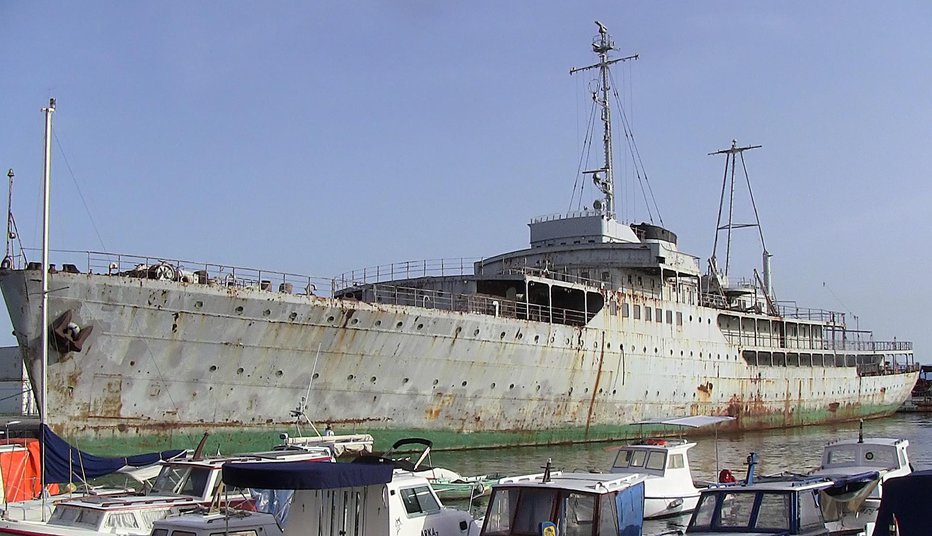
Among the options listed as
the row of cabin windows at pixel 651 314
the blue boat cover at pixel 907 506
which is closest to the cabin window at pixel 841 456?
the blue boat cover at pixel 907 506

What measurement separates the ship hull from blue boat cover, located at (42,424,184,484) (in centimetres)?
417

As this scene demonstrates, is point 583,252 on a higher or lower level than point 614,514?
higher

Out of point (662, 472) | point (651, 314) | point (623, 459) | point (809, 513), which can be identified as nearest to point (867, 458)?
point (662, 472)

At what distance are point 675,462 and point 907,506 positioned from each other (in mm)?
10394

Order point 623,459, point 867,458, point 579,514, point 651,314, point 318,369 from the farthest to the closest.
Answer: point 651,314 → point 318,369 → point 623,459 → point 867,458 → point 579,514

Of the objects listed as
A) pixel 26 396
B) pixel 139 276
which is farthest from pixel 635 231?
pixel 26 396

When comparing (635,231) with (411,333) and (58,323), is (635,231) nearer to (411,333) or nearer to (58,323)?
(411,333)

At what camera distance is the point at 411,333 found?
27.6 m

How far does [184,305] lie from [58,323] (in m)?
3.02

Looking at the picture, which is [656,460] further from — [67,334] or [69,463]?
[67,334]

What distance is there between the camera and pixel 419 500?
12.9 metres

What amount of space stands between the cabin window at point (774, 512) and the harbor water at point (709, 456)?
6.64 meters

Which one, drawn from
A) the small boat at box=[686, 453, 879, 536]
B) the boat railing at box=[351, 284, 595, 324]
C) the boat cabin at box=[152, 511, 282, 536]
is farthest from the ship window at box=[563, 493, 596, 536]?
the boat railing at box=[351, 284, 595, 324]

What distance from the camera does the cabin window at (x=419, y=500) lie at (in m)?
12.6
